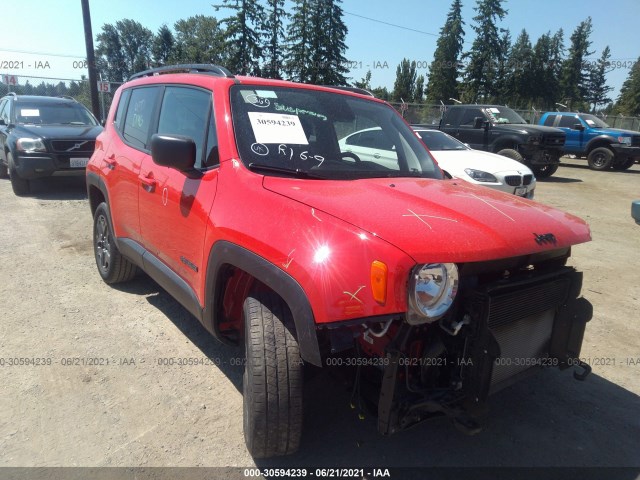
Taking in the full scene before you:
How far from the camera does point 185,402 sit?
291 centimetres

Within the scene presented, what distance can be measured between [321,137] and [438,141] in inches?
282

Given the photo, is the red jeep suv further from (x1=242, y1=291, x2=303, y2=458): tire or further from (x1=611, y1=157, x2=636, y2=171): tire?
(x1=611, y1=157, x2=636, y2=171): tire

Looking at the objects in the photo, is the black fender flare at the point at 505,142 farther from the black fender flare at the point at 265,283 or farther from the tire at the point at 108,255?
the black fender flare at the point at 265,283

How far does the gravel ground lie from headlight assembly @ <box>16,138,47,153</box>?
14.8 feet

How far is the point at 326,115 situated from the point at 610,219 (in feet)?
25.5

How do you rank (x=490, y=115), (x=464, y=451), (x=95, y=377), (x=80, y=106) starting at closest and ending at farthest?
(x=464, y=451), (x=95, y=377), (x=80, y=106), (x=490, y=115)

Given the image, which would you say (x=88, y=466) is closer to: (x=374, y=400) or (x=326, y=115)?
(x=374, y=400)

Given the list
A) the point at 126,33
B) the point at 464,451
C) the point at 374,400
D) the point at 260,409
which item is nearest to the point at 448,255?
the point at 374,400

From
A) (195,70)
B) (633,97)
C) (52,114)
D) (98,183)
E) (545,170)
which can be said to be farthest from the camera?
(633,97)

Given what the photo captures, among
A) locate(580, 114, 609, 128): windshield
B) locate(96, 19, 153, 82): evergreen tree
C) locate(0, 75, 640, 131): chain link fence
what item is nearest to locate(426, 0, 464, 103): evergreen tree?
locate(0, 75, 640, 131): chain link fence

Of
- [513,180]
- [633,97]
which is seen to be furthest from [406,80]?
[513,180]

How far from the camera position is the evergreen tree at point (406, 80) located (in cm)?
5681

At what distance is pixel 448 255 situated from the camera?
6.20ft

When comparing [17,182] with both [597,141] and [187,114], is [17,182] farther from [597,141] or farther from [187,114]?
[597,141]
